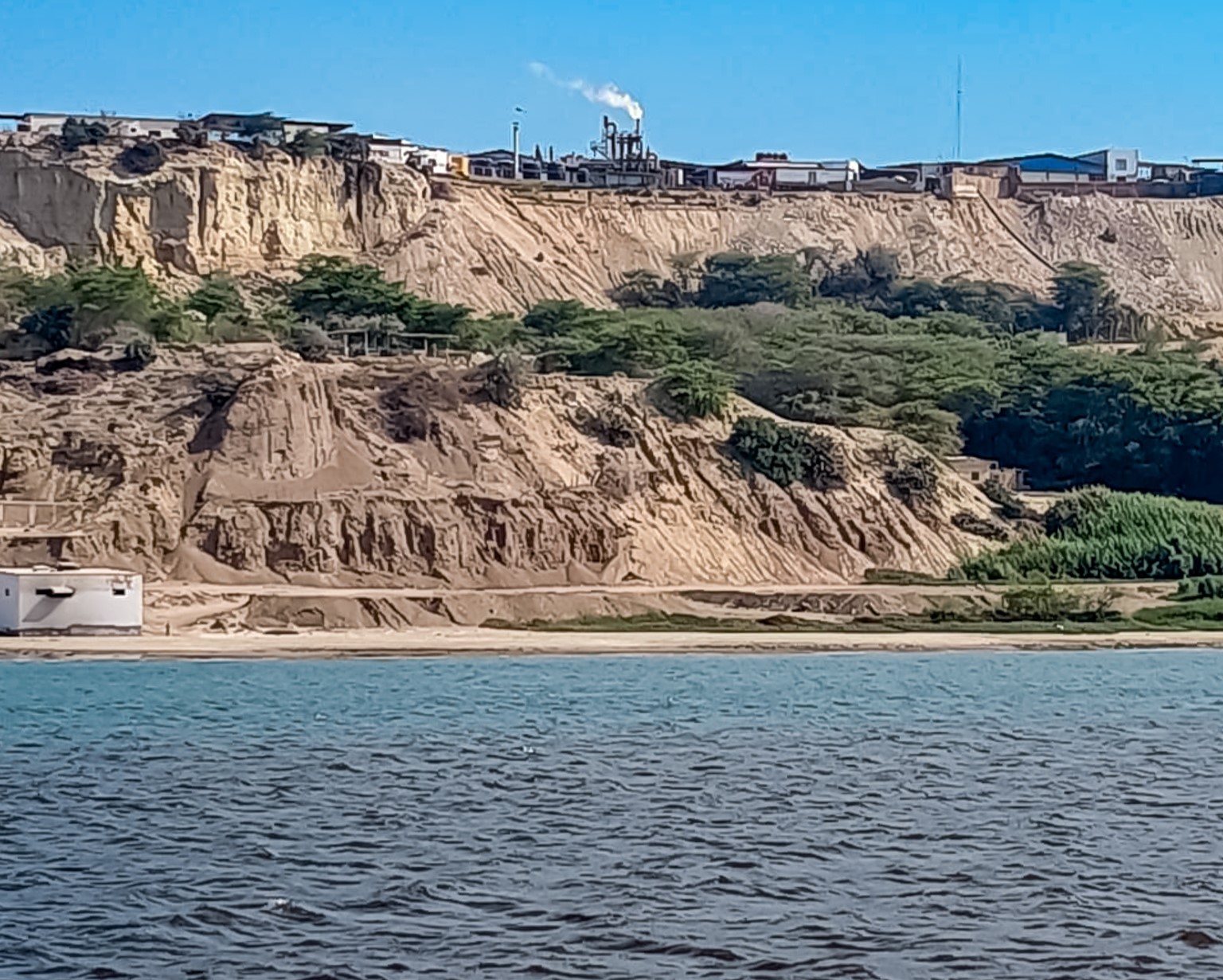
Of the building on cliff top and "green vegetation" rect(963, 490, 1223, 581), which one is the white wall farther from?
the building on cliff top

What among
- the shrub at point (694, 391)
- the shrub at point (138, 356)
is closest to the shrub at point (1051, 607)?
the shrub at point (694, 391)

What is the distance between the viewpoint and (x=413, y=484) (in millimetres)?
49250

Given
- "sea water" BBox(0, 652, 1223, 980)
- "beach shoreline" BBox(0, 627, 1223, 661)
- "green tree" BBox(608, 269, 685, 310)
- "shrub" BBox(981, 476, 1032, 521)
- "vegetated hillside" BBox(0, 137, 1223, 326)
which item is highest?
"vegetated hillside" BBox(0, 137, 1223, 326)

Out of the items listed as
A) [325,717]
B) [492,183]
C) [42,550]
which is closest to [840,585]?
[42,550]

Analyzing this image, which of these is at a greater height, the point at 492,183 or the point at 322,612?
the point at 492,183

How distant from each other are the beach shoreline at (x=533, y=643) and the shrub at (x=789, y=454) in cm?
911

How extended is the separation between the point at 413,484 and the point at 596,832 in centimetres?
2994

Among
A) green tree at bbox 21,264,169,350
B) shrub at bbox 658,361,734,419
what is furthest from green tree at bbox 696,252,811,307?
green tree at bbox 21,264,169,350

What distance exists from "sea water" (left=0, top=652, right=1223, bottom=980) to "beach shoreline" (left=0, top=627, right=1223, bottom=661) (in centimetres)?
349

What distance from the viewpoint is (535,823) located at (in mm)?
20266

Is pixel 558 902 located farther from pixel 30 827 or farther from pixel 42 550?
pixel 42 550

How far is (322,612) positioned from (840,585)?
13.4 m

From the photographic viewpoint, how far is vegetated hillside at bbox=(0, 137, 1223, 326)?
261ft

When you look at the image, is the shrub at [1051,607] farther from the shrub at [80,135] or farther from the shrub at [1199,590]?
the shrub at [80,135]
